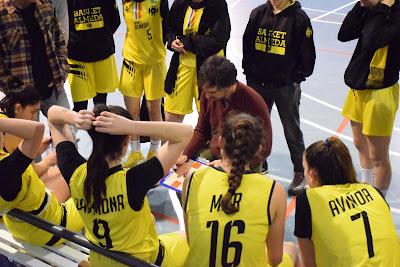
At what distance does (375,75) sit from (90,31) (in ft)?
8.81

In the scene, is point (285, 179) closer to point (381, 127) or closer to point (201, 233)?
point (381, 127)

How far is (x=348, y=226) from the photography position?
8.54 feet

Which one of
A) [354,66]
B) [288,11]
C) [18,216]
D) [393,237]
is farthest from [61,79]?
[393,237]

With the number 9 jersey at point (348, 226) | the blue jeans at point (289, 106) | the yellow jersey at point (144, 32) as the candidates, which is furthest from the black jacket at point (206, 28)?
the number 9 jersey at point (348, 226)

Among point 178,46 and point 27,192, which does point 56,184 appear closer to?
point 27,192

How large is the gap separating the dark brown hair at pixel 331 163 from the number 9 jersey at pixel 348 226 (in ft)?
0.17

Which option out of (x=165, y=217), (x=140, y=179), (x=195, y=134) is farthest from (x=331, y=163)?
(x=165, y=217)

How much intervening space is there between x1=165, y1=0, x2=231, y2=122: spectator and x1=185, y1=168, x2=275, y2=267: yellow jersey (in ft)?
7.58

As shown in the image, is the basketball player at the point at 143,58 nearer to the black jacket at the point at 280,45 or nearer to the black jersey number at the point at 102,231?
the black jacket at the point at 280,45

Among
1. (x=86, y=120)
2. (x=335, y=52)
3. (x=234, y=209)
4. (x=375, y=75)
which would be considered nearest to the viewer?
(x=234, y=209)

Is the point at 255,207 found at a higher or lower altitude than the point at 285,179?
higher

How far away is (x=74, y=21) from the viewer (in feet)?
16.6

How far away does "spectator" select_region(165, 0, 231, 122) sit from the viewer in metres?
4.71

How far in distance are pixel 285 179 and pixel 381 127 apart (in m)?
1.25
